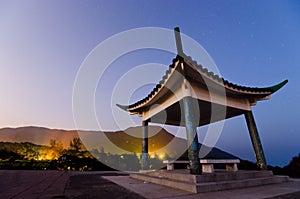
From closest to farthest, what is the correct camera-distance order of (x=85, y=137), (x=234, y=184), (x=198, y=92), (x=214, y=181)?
(x=234, y=184)
(x=214, y=181)
(x=198, y=92)
(x=85, y=137)

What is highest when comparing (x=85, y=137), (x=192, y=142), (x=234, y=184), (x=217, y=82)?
(x=85, y=137)

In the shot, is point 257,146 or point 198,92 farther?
point 257,146

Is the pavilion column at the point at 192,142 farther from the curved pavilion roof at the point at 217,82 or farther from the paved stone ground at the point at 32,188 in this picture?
the paved stone ground at the point at 32,188

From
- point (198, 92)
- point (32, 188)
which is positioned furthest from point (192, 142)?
point (32, 188)

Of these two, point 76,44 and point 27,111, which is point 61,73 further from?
point 27,111

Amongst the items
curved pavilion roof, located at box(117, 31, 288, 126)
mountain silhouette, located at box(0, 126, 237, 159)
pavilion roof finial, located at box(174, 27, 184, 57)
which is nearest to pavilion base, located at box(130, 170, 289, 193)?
curved pavilion roof, located at box(117, 31, 288, 126)

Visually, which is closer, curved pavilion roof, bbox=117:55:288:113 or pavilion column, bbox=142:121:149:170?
curved pavilion roof, bbox=117:55:288:113

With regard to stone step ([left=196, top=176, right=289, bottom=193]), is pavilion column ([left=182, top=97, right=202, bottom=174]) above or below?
above

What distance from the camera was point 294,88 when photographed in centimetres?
9781

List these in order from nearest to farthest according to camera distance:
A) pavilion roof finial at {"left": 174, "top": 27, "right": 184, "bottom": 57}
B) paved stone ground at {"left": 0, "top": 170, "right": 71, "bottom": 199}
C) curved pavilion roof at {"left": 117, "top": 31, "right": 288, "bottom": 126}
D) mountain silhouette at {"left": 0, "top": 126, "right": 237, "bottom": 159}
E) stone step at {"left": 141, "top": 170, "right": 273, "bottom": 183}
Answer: paved stone ground at {"left": 0, "top": 170, "right": 71, "bottom": 199}, stone step at {"left": 141, "top": 170, "right": 273, "bottom": 183}, pavilion roof finial at {"left": 174, "top": 27, "right": 184, "bottom": 57}, curved pavilion roof at {"left": 117, "top": 31, "right": 288, "bottom": 126}, mountain silhouette at {"left": 0, "top": 126, "right": 237, "bottom": 159}

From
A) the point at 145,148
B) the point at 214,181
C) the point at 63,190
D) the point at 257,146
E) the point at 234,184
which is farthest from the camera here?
the point at 145,148

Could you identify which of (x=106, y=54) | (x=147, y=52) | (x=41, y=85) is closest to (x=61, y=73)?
(x=41, y=85)

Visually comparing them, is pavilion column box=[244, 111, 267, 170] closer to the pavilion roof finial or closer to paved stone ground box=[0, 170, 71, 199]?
the pavilion roof finial

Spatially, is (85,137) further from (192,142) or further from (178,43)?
(178,43)
